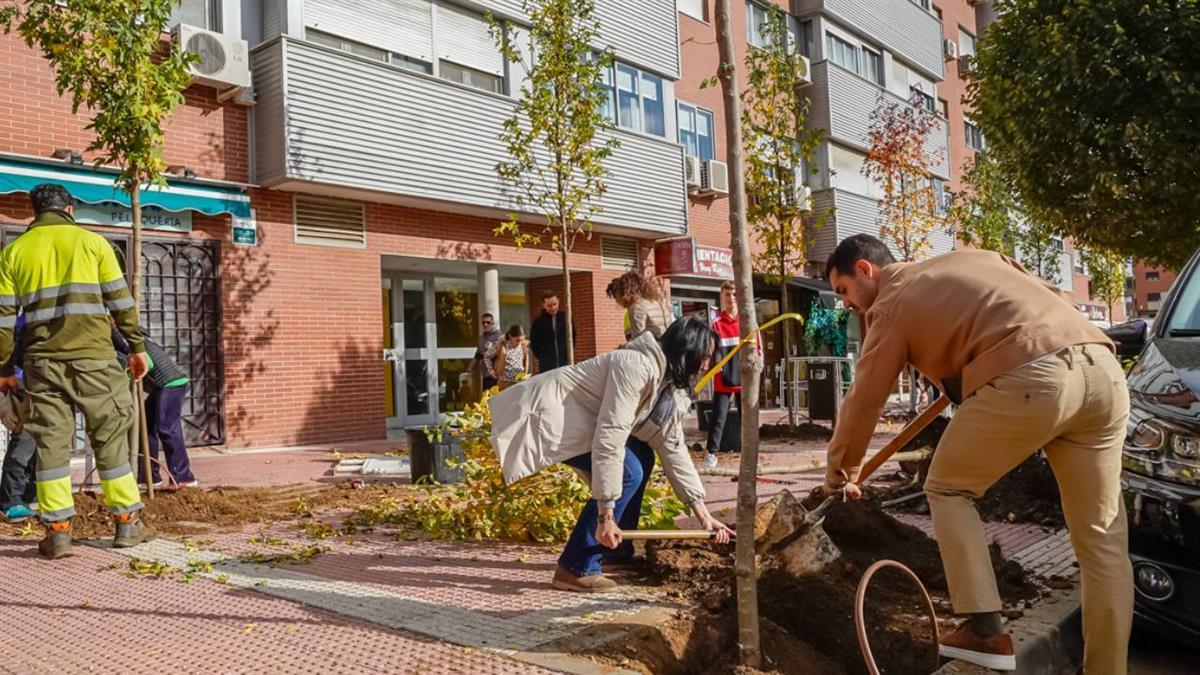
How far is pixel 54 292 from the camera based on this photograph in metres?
5.33

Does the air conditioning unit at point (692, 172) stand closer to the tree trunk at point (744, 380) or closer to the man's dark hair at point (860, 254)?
the man's dark hair at point (860, 254)

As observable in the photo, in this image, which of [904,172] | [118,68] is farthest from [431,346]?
[904,172]

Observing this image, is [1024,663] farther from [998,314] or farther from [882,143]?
[882,143]

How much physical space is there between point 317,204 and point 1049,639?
1127 centimetres

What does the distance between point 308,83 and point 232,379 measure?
13.0 ft

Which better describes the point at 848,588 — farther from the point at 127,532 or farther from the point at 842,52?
the point at 842,52

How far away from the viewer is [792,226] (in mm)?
14914

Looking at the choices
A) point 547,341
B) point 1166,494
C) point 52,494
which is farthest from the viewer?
point 547,341

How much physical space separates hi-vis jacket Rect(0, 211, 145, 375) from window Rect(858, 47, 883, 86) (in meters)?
24.0

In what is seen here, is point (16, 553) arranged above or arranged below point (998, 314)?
below

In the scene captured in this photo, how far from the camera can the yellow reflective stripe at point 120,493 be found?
538 centimetres

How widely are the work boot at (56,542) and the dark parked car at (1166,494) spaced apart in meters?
5.40

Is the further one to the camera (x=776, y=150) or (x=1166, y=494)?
(x=776, y=150)

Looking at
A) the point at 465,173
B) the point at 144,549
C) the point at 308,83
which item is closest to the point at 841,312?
the point at 465,173
